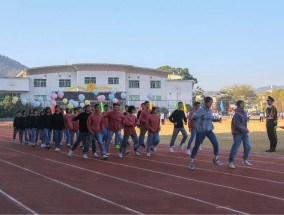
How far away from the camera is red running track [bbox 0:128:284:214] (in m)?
6.67

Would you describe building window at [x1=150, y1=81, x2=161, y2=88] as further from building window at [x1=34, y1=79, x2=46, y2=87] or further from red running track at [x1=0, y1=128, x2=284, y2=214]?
red running track at [x1=0, y1=128, x2=284, y2=214]

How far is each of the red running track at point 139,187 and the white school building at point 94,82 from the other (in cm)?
6157

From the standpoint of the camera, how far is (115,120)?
47.5 feet

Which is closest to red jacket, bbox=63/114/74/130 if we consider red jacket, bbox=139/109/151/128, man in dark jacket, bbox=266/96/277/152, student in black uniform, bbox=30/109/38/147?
student in black uniform, bbox=30/109/38/147

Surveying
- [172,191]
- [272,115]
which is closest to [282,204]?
[172,191]

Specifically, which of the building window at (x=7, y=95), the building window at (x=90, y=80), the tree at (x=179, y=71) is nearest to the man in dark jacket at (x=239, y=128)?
the building window at (x=90, y=80)

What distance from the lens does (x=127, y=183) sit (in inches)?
350

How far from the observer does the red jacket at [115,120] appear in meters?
14.5

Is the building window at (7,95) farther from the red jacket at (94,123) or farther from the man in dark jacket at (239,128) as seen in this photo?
the man in dark jacket at (239,128)

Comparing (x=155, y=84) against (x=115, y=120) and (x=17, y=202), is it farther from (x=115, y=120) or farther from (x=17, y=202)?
(x=17, y=202)

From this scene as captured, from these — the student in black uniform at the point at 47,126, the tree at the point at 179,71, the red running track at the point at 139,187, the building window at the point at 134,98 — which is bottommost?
the red running track at the point at 139,187

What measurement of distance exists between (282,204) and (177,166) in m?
4.96

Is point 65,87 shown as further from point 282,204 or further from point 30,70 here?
point 282,204

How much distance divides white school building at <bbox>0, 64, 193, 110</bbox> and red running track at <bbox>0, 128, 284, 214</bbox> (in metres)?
61.6
